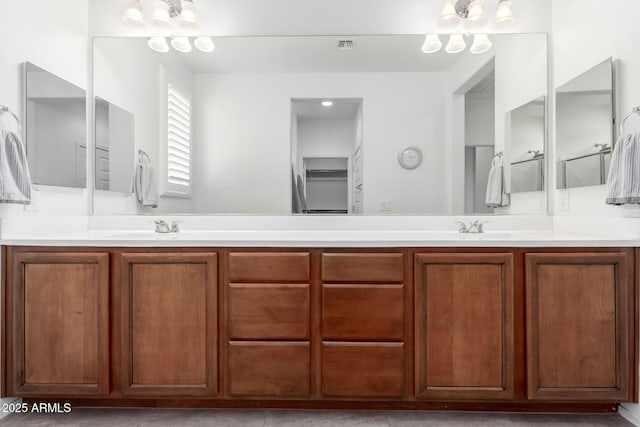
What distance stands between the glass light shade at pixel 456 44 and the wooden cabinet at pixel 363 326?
1.40 metres

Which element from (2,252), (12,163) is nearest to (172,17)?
(12,163)

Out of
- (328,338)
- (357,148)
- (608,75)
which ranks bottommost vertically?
(328,338)

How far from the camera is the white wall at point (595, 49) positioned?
1.74 meters

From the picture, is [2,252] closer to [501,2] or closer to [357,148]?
[357,148]

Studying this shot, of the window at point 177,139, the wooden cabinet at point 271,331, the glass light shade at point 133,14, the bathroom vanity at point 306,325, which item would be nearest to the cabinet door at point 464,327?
the bathroom vanity at point 306,325

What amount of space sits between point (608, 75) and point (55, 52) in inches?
115

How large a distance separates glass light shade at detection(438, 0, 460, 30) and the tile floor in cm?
215

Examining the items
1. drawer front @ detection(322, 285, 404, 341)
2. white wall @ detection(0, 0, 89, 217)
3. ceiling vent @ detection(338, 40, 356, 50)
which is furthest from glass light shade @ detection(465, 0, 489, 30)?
white wall @ detection(0, 0, 89, 217)

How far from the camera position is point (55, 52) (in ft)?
6.77

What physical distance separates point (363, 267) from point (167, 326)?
3.10 ft

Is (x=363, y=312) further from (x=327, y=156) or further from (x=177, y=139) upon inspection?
(x=177, y=139)

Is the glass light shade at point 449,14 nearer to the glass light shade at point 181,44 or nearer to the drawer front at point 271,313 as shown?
the glass light shade at point 181,44

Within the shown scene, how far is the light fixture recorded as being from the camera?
7.42 ft

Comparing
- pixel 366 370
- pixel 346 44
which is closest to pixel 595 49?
pixel 346 44
